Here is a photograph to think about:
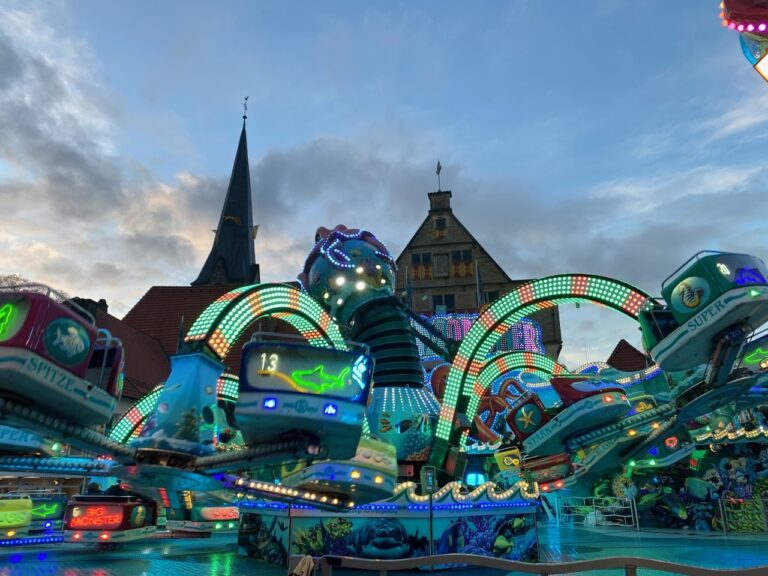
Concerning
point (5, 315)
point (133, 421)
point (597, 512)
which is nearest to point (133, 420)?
point (133, 421)

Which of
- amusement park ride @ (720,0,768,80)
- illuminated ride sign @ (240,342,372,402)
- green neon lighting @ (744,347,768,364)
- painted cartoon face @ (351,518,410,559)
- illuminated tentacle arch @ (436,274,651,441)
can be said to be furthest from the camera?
amusement park ride @ (720,0,768,80)

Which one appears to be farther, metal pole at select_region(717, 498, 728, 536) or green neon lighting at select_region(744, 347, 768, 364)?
metal pole at select_region(717, 498, 728, 536)

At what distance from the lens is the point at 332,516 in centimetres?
1172

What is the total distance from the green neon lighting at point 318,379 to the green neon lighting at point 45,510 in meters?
14.9

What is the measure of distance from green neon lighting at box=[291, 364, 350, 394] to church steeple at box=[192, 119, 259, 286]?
4542 centimetres

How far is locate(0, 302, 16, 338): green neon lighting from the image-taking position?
6289 mm

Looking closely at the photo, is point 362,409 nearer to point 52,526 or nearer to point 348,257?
point 348,257

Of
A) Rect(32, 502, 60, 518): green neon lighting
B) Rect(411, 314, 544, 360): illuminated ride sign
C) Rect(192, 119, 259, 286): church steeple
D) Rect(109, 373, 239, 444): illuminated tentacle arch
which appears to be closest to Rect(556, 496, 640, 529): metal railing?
Rect(411, 314, 544, 360): illuminated ride sign

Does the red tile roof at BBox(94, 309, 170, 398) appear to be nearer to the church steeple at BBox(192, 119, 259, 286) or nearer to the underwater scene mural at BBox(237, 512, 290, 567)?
the church steeple at BBox(192, 119, 259, 286)

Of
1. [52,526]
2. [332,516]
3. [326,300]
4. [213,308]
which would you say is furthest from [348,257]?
[52,526]

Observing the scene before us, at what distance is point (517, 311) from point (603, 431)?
11.2 feet

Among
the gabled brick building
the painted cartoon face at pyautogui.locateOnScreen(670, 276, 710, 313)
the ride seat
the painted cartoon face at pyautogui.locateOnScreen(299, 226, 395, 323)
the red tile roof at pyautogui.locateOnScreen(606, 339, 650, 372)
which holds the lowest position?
the ride seat

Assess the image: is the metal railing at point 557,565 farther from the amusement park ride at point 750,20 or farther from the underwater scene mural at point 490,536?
the amusement park ride at point 750,20

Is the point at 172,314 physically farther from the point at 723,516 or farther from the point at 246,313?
the point at 723,516
